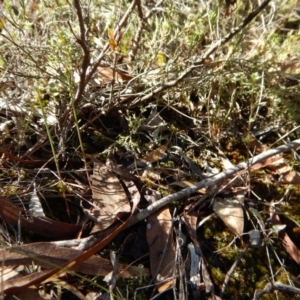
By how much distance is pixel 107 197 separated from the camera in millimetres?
1987

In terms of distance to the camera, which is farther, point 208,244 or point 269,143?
point 269,143

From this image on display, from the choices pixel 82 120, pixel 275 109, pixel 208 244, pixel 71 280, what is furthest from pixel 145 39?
pixel 71 280

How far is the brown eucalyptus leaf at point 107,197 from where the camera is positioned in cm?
190

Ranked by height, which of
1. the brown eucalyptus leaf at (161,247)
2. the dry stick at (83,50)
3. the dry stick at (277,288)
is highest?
the dry stick at (83,50)

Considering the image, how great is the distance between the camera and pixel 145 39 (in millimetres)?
2441

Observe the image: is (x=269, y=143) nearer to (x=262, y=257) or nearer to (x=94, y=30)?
(x=262, y=257)

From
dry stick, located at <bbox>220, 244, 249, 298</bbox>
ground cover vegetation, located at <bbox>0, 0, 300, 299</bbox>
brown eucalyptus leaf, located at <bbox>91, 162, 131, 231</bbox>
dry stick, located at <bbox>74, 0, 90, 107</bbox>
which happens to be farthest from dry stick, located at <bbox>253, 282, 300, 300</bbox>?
dry stick, located at <bbox>74, 0, 90, 107</bbox>

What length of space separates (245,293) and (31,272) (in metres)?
0.73

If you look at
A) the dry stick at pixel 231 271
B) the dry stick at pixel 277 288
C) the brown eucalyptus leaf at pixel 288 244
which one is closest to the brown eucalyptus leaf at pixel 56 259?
the dry stick at pixel 231 271

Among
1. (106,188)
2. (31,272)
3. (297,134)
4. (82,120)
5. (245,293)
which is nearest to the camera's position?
(31,272)

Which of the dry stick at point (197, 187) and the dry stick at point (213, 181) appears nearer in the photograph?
the dry stick at point (197, 187)

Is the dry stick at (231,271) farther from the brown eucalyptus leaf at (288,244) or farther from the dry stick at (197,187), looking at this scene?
the dry stick at (197,187)

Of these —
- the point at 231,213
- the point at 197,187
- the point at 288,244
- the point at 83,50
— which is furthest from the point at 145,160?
the point at 288,244

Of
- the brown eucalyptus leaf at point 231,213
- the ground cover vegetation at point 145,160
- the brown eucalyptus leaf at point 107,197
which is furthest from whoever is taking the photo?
the brown eucalyptus leaf at point 231,213
